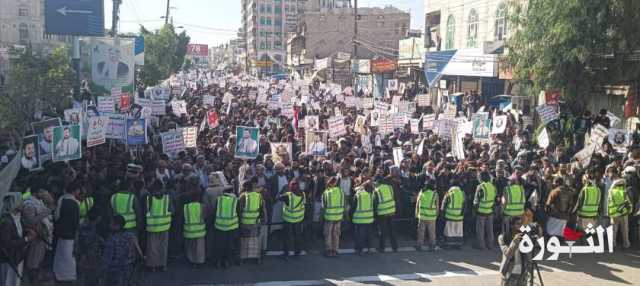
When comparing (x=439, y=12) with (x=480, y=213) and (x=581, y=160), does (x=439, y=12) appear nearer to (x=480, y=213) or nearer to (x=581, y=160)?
→ (x=581, y=160)

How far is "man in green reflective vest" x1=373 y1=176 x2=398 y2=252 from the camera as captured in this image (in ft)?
37.3

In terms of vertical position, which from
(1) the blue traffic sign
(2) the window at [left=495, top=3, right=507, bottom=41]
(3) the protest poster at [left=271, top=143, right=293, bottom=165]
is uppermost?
(2) the window at [left=495, top=3, right=507, bottom=41]

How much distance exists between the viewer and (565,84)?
55.8 feet

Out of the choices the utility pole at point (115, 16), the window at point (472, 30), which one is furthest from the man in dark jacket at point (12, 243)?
the window at point (472, 30)

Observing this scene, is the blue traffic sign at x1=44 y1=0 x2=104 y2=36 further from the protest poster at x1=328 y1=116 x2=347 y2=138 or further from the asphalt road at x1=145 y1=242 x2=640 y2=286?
the asphalt road at x1=145 y1=242 x2=640 y2=286

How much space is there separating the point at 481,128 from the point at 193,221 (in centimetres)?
930

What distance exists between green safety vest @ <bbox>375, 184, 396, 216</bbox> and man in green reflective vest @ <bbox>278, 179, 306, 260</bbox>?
138cm

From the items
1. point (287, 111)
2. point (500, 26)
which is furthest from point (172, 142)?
point (500, 26)

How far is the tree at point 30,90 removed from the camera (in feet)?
62.7

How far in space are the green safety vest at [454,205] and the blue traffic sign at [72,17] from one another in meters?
19.1

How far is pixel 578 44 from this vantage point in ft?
53.0

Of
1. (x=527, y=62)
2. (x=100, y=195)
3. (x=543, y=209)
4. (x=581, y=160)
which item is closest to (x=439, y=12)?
(x=527, y=62)

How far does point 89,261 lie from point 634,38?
14152 mm

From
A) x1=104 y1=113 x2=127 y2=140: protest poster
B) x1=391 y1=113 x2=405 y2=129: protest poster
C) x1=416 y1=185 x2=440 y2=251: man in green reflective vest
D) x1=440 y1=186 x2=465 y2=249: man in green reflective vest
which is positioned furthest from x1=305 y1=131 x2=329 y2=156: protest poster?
x1=104 y1=113 x2=127 y2=140: protest poster
